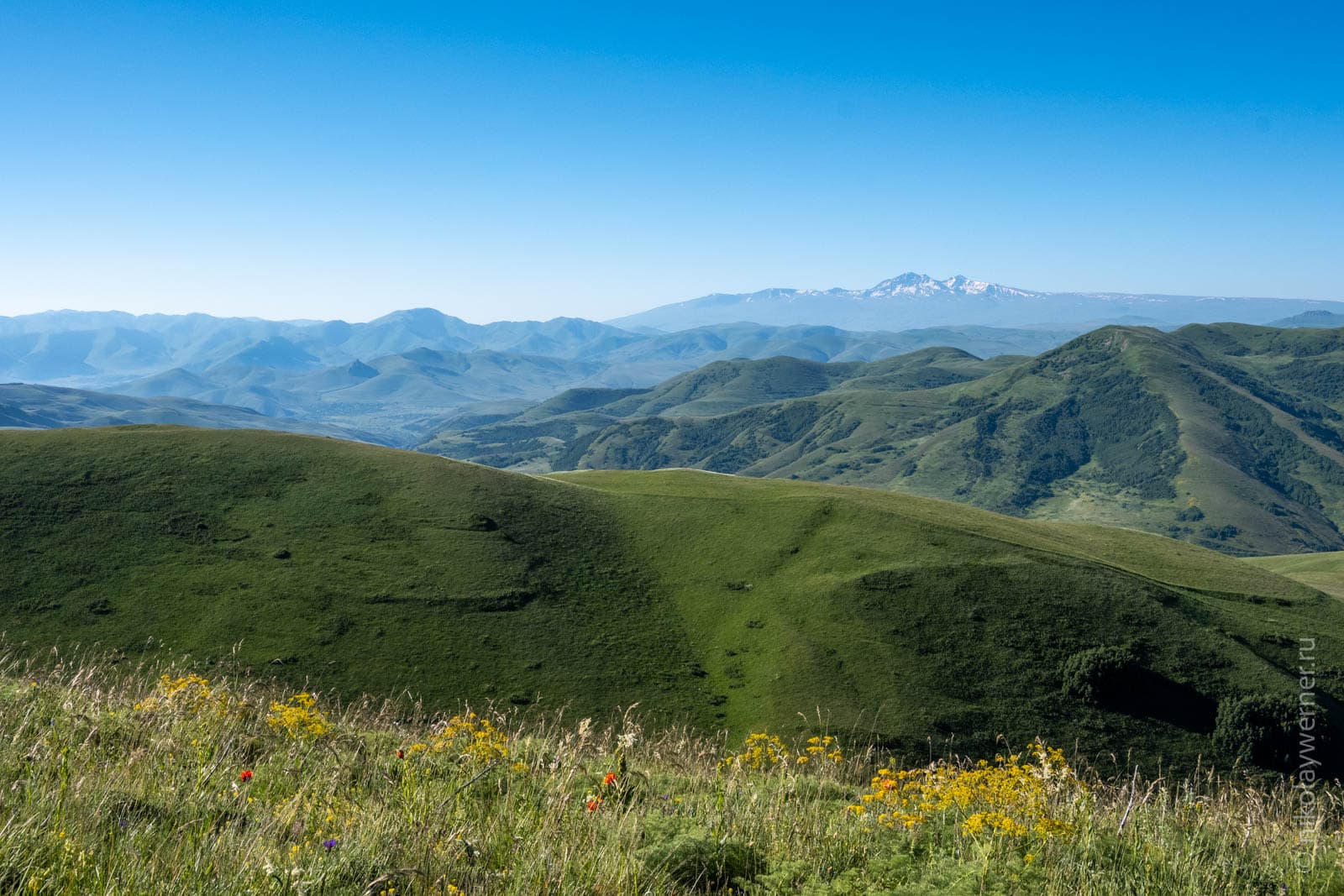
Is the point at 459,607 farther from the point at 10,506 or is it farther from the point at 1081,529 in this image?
the point at 1081,529

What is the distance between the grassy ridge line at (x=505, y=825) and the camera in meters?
4.92

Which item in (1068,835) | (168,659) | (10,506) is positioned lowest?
(168,659)

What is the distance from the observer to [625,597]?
7456cm

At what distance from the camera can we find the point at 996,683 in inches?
2490

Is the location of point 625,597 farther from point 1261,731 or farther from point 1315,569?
point 1315,569

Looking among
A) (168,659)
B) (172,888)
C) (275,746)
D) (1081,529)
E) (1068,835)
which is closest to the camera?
(172,888)

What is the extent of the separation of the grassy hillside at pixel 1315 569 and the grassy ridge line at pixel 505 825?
125 metres

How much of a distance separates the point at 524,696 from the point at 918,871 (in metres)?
54.8

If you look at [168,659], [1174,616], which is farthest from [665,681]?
Answer: [1174,616]

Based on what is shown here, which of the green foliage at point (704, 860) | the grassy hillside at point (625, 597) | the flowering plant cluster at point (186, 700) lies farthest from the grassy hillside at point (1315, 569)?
the flowering plant cluster at point (186, 700)

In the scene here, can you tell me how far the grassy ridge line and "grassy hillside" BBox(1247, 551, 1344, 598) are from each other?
125 metres

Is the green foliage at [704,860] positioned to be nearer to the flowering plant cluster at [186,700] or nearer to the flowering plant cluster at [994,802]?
the flowering plant cluster at [994,802]

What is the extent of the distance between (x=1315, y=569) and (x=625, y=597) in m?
131

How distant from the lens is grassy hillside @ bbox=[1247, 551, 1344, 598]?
375 ft
